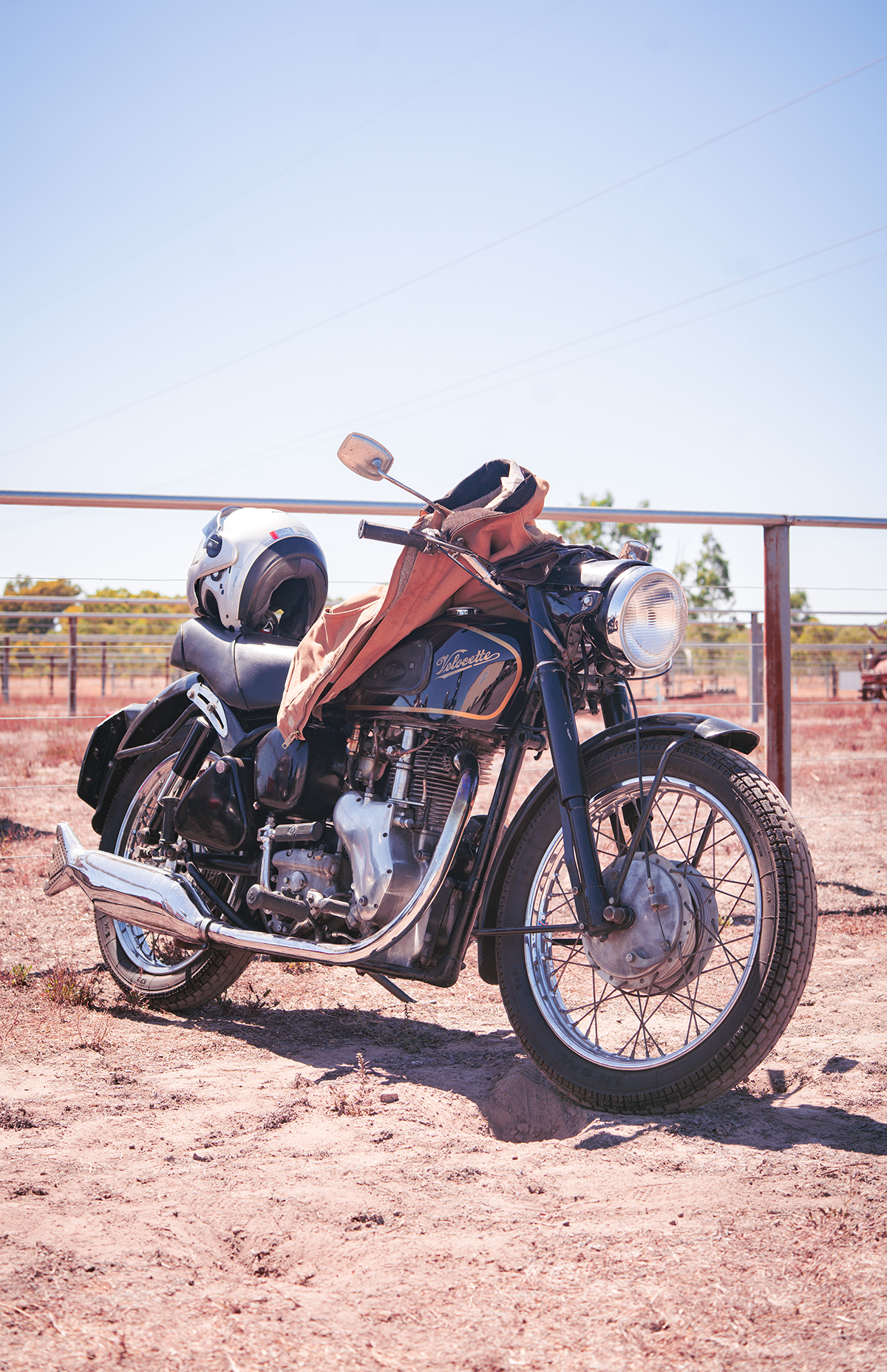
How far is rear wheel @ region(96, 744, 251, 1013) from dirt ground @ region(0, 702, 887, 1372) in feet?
0.35

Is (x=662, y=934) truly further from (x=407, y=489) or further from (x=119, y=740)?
(x=119, y=740)

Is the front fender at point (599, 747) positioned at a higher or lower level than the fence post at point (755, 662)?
lower

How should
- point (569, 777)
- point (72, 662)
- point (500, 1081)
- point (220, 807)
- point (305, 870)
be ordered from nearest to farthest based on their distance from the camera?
1. point (569, 777)
2. point (500, 1081)
3. point (305, 870)
4. point (220, 807)
5. point (72, 662)

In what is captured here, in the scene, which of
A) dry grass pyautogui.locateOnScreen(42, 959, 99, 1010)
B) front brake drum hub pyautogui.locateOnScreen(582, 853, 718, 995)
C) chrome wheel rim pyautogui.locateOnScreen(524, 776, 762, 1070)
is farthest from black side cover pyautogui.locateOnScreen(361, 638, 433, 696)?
dry grass pyautogui.locateOnScreen(42, 959, 99, 1010)

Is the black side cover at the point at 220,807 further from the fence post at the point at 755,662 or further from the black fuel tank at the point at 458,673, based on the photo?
the fence post at the point at 755,662

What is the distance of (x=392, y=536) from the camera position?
268 centimetres

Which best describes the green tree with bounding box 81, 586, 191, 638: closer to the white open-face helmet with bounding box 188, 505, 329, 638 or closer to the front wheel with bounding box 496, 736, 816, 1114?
the white open-face helmet with bounding box 188, 505, 329, 638

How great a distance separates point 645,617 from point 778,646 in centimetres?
278

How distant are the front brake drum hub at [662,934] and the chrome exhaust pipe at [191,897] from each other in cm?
43

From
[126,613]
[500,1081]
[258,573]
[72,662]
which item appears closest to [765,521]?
[258,573]

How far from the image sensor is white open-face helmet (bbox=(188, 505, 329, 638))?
3.58 metres

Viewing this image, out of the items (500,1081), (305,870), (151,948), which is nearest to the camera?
(500,1081)

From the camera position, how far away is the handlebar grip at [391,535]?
2688mm

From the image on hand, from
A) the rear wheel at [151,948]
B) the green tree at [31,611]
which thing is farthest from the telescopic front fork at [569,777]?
the green tree at [31,611]
